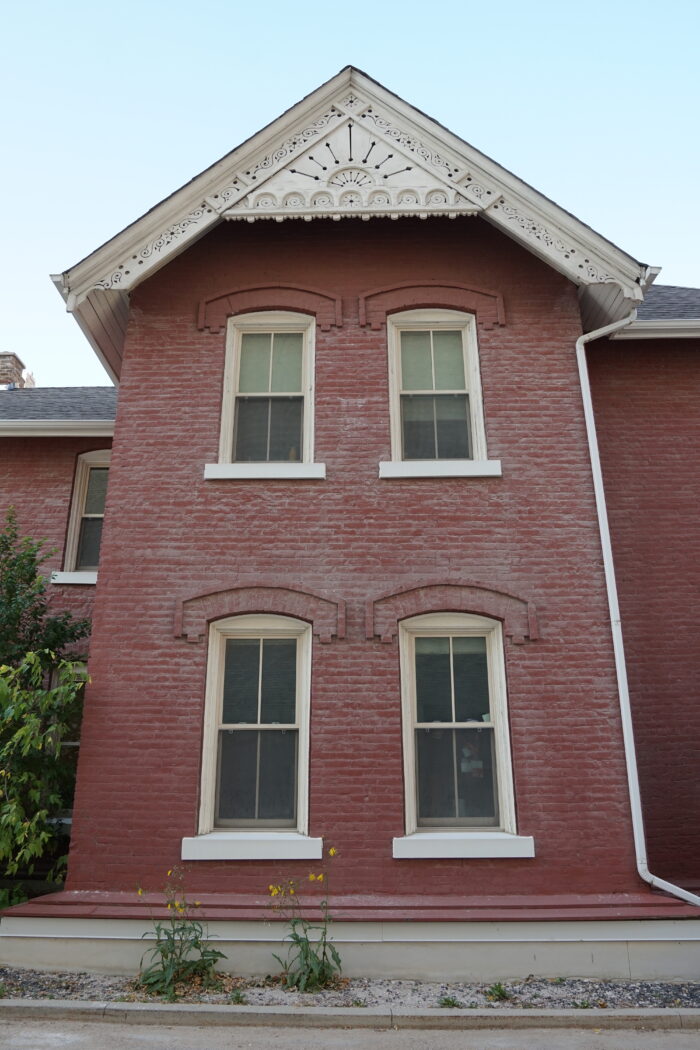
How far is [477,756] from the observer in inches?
277

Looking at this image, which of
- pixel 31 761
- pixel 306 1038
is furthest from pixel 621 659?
pixel 31 761

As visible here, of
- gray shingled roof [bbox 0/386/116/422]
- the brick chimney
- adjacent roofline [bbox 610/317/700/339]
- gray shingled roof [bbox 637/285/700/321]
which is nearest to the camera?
adjacent roofline [bbox 610/317/700/339]

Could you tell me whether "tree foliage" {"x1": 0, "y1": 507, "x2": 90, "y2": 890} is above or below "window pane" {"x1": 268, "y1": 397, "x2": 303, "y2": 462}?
below

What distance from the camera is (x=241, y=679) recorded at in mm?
7309

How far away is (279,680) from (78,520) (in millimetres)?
4667

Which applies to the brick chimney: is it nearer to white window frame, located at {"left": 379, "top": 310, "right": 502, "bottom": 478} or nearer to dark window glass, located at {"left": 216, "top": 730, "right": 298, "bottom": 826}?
white window frame, located at {"left": 379, "top": 310, "right": 502, "bottom": 478}

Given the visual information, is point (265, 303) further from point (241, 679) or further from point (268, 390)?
point (241, 679)

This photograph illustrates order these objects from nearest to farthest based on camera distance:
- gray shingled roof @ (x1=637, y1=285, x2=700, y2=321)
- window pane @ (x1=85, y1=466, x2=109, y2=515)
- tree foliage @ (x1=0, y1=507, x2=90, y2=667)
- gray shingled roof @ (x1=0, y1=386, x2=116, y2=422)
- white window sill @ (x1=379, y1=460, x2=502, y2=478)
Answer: white window sill @ (x1=379, y1=460, x2=502, y2=478) → tree foliage @ (x1=0, y1=507, x2=90, y2=667) → gray shingled roof @ (x1=637, y1=285, x2=700, y2=321) → window pane @ (x1=85, y1=466, x2=109, y2=515) → gray shingled roof @ (x1=0, y1=386, x2=116, y2=422)

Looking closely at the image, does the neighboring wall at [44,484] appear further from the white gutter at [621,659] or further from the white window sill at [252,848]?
the white gutter at [621,659]

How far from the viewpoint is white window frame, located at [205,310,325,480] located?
25.5 ft

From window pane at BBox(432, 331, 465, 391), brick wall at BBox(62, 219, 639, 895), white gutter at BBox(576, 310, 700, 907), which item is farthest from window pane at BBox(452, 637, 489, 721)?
window pane at BBox(432, 331, 465, 391)

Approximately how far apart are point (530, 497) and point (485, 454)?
25.1 inches

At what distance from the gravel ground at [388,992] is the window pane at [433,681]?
2.15 meters

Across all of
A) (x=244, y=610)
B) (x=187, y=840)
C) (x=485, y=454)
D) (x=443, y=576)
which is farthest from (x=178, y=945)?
(x=485, y=454)
